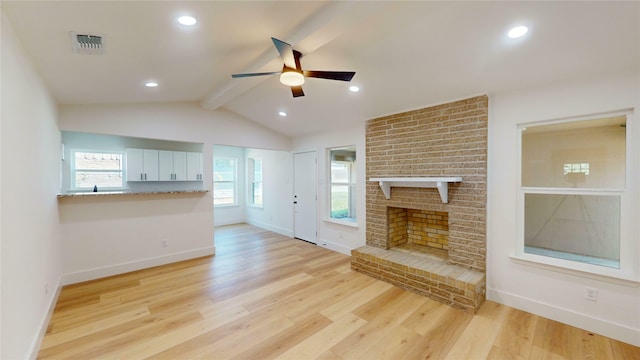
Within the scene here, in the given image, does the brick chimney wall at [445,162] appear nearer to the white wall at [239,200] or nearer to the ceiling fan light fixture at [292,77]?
the ceiling fan light fixture at [292,77]

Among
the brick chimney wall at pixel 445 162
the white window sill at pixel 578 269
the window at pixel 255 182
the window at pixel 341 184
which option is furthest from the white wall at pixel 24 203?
the window at pixel 255 182

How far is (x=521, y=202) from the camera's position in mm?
2896

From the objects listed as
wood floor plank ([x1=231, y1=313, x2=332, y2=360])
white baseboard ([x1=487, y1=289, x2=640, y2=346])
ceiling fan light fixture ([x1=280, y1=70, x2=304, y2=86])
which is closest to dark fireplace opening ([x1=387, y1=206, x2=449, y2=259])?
white baseboard ([x1=487, y1=289, x2=640, y2=346])

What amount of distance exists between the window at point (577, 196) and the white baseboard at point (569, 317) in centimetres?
46

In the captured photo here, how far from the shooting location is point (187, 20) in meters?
1.90

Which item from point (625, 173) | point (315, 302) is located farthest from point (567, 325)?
point (315, 302)

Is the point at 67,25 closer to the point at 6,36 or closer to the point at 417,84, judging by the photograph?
the point at 6,36

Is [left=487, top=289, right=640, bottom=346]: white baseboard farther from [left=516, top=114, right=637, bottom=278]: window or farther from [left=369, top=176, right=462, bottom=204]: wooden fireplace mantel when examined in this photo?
[left=369, top=176, right=462, bottom=204]: wooden fireplace mantel

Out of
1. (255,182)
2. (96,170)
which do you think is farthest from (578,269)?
(96,170)

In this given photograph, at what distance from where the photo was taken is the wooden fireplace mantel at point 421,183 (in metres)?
3.17

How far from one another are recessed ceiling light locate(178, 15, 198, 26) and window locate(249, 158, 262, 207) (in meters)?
5.73

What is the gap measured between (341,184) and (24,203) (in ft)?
14.1

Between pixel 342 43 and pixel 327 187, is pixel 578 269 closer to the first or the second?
pixel 342 43

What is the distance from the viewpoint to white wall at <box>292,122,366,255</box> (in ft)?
15.1
